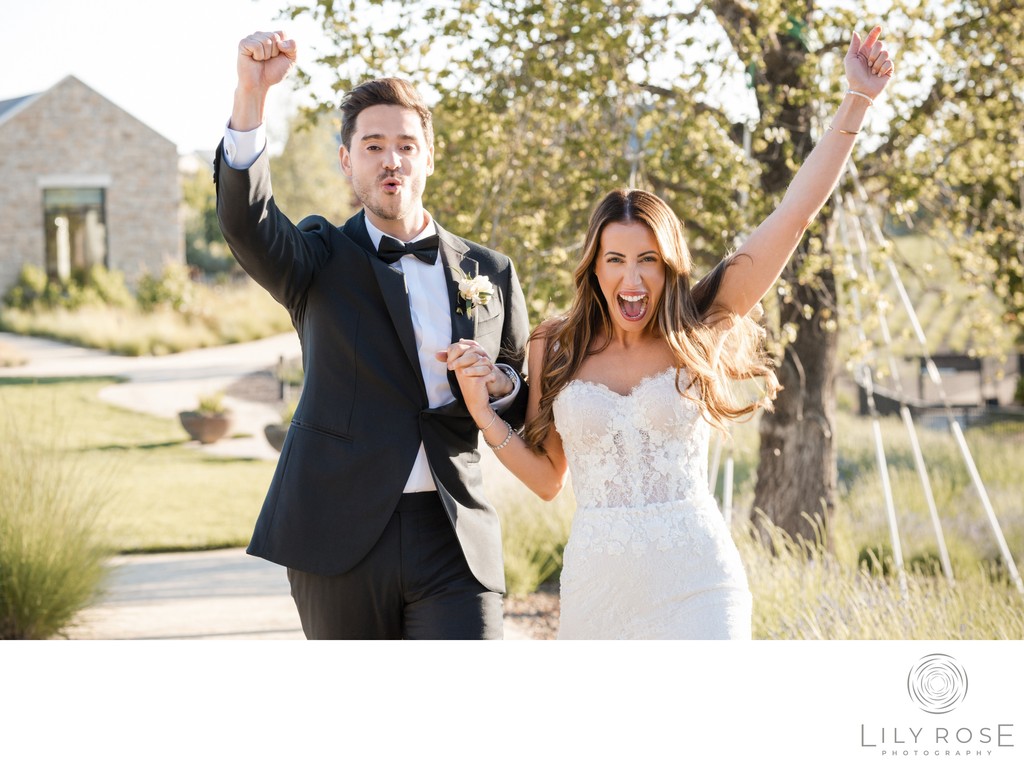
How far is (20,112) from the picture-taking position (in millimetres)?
12562

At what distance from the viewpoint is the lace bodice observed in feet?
8.00

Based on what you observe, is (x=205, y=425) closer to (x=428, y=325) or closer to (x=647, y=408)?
(x=428, y=325)

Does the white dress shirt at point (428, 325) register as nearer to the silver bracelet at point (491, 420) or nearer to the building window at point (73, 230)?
the silver bracelet at point (491, 420)

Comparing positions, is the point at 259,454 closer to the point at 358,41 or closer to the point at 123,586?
the point at 123,586

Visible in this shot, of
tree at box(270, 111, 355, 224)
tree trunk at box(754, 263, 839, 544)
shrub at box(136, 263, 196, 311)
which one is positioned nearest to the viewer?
tree trunk at box(754, 263, 839, 544)

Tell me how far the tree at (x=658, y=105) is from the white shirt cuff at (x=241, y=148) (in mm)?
2011

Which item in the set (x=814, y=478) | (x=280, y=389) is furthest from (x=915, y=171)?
(x=280, y=389)

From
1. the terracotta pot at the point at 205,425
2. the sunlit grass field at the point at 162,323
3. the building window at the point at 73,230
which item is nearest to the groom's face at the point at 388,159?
the terracotta pot at the point at 205,425

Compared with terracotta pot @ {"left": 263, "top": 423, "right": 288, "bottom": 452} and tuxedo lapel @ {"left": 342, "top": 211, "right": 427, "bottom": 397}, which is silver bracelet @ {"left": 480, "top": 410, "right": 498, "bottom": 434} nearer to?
tuxedo lapel @ {"left": 342, "top": 211, "right": 427, "bottom": 397}

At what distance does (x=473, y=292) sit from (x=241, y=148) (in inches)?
22.8

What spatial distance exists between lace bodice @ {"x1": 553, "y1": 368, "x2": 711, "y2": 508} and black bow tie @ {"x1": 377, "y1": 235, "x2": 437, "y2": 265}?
1.41 feet
